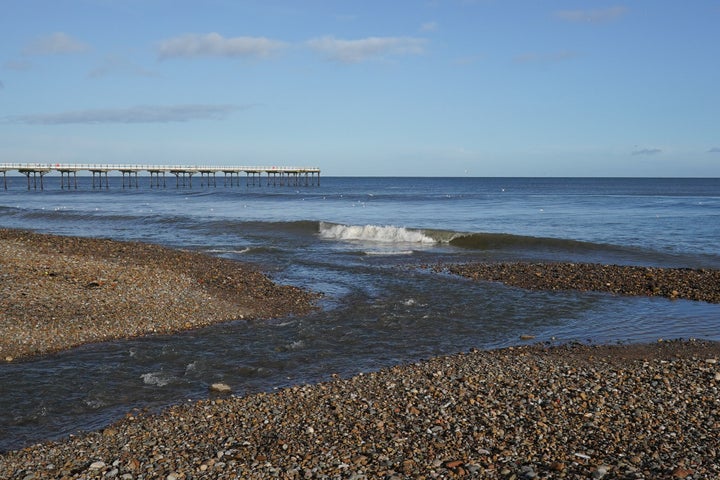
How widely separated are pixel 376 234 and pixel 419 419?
26.3 metres

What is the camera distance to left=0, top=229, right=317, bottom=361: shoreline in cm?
1153

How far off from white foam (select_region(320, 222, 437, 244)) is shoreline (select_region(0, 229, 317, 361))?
45.8 ft

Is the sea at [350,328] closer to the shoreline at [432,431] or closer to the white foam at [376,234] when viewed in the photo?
the shoreline at [432,431]

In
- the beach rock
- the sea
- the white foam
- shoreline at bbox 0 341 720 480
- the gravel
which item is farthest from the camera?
the white foam

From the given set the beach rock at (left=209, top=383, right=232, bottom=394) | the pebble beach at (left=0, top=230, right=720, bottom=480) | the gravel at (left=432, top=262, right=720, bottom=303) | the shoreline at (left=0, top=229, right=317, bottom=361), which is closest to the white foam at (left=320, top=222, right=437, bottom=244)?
the gravel at (left=432, top=262, right=720, bottom=303)

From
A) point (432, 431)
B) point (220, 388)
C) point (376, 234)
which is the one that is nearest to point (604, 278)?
point (432, 431)

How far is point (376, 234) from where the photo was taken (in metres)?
33.8

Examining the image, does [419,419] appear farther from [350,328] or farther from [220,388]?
[350,328]

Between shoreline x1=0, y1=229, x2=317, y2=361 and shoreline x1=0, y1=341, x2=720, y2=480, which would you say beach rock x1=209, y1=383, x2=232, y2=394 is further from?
shoreline x1=0, y1=229, x2=317, y2=361

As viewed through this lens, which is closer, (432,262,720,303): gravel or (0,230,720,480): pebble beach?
(0,230,720,480): pebble beach

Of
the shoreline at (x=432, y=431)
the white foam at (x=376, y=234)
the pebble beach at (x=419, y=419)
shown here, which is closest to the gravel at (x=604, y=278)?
the pebble beach at (x=419, y=419)

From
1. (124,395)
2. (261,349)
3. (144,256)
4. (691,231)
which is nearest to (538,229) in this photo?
(691,231)

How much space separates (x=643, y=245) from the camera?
29.0 m

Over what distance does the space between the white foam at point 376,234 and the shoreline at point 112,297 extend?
45.8ft
